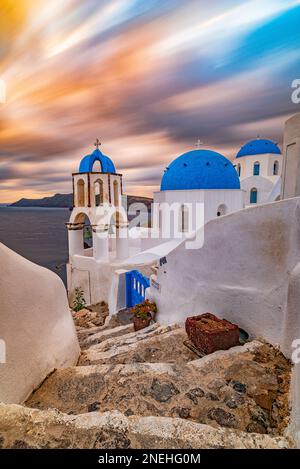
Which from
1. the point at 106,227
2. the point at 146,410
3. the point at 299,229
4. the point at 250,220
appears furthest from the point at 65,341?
the point at 106,227

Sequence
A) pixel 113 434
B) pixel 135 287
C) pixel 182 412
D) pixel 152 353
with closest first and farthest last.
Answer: pixel 113 434, pixel 182 412, pixel 152 353, pixel 135 287

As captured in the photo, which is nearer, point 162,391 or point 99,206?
point 162,391

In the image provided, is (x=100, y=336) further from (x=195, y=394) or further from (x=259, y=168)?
(x=259, y=168)

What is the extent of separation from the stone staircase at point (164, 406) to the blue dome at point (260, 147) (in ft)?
81.2

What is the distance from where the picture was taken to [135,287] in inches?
382

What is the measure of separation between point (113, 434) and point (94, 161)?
14.9 m

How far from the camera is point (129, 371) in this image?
2.93m

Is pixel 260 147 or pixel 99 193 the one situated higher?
pixel 260 147

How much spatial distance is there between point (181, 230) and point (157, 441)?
13418 mm

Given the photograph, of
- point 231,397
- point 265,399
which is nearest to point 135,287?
point 231,397

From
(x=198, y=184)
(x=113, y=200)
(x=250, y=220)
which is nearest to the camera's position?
(x=250, y=220)

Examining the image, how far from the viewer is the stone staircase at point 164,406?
174cm

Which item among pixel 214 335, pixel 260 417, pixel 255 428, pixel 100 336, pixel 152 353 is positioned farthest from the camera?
pixel 100 336
